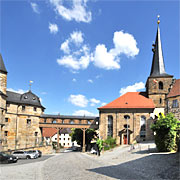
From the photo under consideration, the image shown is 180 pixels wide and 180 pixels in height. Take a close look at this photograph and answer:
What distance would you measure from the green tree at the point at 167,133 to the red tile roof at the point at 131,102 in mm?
17564

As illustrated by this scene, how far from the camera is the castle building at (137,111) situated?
35.1 meters

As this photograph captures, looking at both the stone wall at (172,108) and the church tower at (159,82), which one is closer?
the stone wall at (172,108)

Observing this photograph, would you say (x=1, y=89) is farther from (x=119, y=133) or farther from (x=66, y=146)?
(x=66, y=146)

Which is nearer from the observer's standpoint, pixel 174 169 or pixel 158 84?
pixel 174 169

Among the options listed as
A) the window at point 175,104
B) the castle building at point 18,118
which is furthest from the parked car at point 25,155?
the window at point 175,104

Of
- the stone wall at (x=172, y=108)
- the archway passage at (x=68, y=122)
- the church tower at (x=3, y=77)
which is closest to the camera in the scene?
the stone wall at (x=172, y=108)

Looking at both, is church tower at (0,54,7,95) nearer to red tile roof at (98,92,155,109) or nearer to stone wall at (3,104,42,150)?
stone wall at (3,104,42,150)

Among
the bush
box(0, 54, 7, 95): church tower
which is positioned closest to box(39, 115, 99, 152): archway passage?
the bush

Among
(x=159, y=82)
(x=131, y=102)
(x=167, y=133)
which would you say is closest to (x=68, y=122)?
(x=131, y=102)

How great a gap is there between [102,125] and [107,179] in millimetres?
26958

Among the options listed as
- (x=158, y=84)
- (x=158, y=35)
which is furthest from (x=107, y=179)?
(x=158, y=35)

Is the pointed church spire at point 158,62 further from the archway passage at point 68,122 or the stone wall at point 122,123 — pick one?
the archway passage at point 68,122

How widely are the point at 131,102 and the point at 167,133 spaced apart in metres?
19.6

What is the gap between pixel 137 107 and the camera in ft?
117
